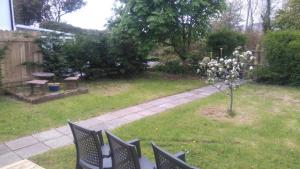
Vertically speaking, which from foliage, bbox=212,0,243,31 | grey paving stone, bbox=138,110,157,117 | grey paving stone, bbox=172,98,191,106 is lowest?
grey paving stone, bbox=138,110,157,117

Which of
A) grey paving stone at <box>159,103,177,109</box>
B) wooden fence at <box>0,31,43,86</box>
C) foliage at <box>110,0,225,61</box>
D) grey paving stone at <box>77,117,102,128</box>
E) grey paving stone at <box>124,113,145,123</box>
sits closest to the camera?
grey paving stone at <box>77,117,102,128</box>

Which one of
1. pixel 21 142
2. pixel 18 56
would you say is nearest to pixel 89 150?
pixel 21 142

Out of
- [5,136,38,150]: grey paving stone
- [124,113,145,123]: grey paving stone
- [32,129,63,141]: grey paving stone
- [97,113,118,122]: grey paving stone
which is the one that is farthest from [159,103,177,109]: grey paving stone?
[5,136,38,150]: grey paving stone

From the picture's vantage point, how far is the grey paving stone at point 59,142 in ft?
15.5

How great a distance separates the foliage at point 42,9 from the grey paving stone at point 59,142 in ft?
83.3

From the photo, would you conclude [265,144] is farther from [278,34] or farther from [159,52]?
[159,52]

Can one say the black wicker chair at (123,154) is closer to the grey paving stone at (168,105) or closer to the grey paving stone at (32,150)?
the grey paving stone at (32,150)

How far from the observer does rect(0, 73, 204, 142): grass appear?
580 cm

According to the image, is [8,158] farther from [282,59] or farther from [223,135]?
[282,59]

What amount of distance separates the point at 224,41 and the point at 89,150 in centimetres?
1071

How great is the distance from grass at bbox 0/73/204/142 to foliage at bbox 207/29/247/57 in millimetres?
2475

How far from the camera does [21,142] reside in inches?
191

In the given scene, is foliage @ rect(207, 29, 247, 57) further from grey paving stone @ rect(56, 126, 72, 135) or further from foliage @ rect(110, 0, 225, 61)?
grey paving stone @ rect(56, 126, 72, 135)

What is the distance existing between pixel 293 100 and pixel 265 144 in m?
4.04
